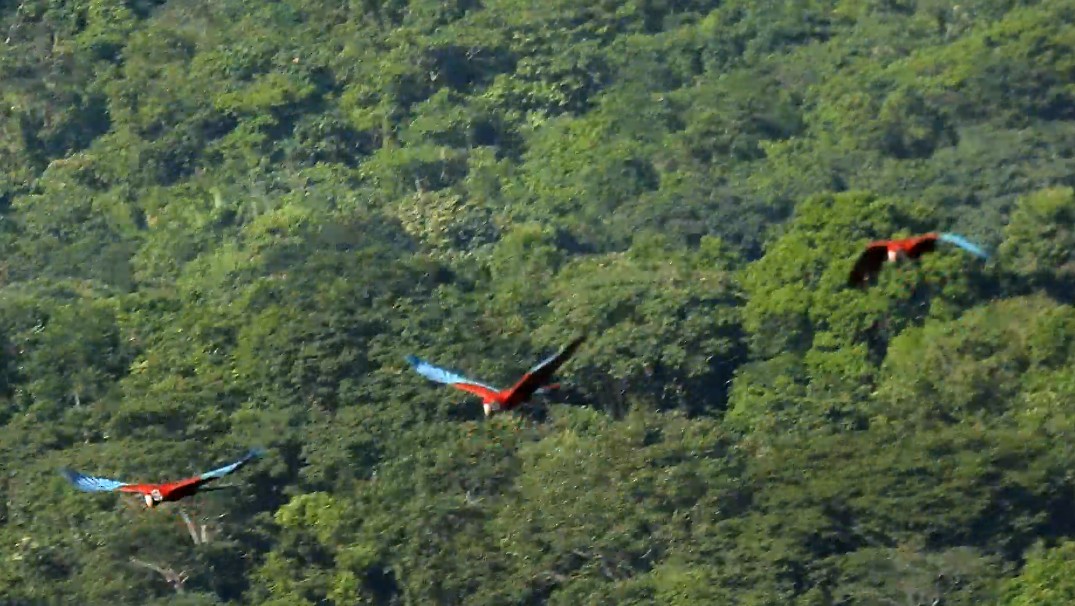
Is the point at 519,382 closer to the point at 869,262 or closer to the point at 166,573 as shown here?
the point at 869,262

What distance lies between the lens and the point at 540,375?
24312 mm

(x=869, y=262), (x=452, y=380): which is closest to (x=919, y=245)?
(x=869, y=262)

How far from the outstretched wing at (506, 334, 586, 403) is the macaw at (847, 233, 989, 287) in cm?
278

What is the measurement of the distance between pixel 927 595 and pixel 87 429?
24.0 metres

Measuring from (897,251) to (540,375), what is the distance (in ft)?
11.2

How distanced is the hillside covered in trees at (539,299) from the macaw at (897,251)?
32.8 m

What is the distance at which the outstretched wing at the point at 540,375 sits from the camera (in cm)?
2372

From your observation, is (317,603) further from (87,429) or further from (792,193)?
(792,193)

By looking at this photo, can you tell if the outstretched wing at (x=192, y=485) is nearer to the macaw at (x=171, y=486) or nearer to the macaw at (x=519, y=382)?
the macaw at (x=171, y=486)

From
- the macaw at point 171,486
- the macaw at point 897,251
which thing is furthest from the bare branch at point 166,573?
the macaw at point 897,251

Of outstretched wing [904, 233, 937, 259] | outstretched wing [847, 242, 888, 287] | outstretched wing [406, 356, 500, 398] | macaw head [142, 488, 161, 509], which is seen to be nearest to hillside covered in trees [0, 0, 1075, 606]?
outstretched wing [406, 356, 500, 398]

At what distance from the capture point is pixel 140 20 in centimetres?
12731

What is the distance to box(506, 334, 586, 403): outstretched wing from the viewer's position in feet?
77.8

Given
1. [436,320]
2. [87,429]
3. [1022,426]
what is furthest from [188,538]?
[1022,426]
